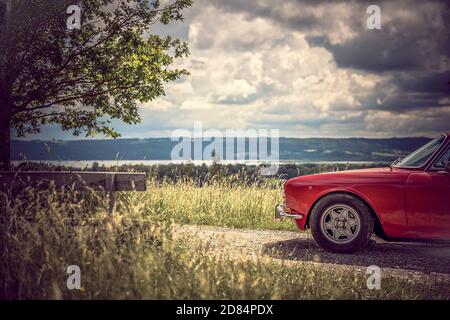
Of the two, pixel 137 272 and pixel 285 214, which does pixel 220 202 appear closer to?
pixel 285 214

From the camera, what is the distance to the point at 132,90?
1241 centimetres

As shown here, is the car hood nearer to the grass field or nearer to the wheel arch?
the wheel arch

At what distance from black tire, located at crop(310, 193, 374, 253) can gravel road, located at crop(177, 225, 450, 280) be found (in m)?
0.15

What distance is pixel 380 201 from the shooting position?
303 inches

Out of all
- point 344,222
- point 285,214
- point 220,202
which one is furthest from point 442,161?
Answer: point 220,202

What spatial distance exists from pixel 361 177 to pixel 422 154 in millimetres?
972

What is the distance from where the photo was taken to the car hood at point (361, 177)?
7691 millimetres

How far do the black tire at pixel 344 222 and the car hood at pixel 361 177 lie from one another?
0.24 meters

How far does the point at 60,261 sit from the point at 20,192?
7.45 feet

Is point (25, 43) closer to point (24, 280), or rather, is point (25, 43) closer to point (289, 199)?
point (289, 199)

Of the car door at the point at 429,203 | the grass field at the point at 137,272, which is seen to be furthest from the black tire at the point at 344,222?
the grass field at the point at 137,272

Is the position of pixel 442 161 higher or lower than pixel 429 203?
higher
